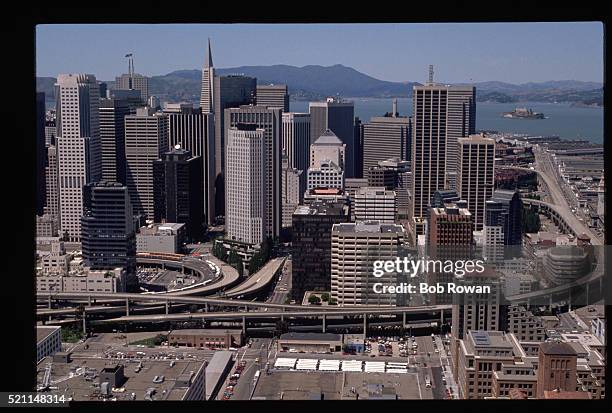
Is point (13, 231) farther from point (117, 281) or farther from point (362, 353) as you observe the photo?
point (117, 281)

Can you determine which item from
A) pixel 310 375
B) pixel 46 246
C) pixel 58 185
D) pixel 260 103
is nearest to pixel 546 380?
pixel 310 375

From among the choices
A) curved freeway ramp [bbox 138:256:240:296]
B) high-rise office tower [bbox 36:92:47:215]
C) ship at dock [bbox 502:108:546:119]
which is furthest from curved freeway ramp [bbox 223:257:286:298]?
high-rise office tower [bbox 36:92:47:215]

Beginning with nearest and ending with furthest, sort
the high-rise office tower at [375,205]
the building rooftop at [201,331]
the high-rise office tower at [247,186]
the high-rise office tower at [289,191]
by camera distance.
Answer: the building rooftop at [201,331], the high-rise office tower at [375,205], the high-rise office tower at [247,186], the high-rise office tower at [289,191]

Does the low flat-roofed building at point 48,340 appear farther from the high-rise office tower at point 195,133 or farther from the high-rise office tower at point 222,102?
the high-rise office tower at point 195,133

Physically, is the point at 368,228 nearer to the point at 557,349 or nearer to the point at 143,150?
the point at 557,349

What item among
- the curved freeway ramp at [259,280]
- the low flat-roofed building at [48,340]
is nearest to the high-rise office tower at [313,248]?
the curved freeway ramp at [259,280]

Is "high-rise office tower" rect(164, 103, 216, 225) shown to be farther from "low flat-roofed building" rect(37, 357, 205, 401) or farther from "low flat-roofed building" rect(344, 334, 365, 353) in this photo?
"low flat-roofed building" rect(37, 357, 205, 401)
